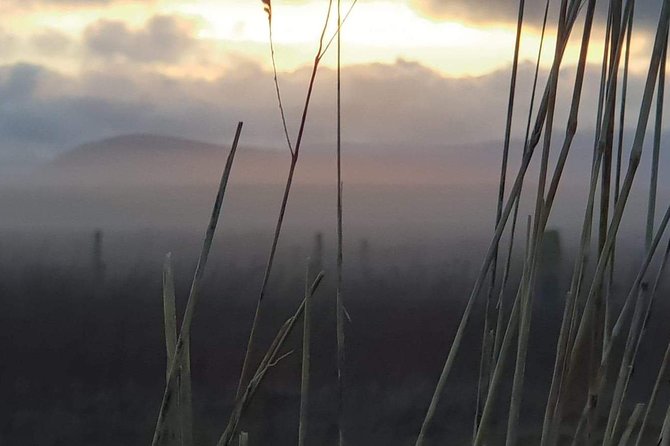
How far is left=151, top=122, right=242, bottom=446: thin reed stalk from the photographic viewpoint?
50 cm

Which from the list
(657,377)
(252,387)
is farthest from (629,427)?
(252,387)

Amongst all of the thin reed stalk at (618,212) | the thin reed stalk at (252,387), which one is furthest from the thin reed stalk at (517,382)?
the thin reed stalk at (252,387)

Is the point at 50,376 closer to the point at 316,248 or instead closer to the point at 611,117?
the point at 316,248

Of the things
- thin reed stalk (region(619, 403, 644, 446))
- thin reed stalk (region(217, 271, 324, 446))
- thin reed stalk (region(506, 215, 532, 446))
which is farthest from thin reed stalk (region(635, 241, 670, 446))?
thin reed stalk (region(217, 271, 324, 446))

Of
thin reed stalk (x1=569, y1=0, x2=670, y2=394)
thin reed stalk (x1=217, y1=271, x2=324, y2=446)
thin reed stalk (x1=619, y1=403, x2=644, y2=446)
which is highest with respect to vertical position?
thin reed stalk (x1=569, y1=0, x2=670, y2=394)

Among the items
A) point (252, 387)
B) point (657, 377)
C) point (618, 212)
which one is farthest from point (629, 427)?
point (252, 387)

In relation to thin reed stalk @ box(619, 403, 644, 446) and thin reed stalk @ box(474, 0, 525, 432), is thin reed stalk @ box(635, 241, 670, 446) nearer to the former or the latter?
thin reed stalk @ box(619, 403, 644, 446)

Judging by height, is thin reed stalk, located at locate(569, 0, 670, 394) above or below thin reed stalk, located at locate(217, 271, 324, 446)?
above

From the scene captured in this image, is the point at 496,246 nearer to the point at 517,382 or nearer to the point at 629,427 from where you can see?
the point at 517,382

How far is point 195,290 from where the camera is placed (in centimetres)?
52

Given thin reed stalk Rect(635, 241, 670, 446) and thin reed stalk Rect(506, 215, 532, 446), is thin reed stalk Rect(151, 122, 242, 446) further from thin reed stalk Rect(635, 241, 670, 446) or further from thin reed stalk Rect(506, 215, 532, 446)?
thin reed stalk Rect(635, 241, 670, 446)

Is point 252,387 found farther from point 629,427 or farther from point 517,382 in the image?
point 629,427

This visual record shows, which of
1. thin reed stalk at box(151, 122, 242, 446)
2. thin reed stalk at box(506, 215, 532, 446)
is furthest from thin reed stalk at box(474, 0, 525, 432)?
thin reed stalk at box(151, 122, 242, 446)

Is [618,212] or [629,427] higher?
[618,212]
